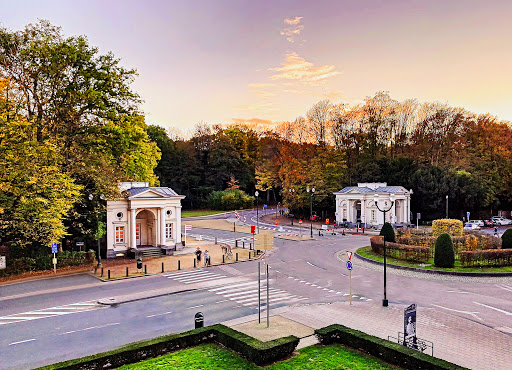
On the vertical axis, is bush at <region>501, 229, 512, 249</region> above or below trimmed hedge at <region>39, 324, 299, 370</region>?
above

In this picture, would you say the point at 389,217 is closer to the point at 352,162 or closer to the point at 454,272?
the point at 352,162

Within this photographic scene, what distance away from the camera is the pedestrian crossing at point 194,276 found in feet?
88.8

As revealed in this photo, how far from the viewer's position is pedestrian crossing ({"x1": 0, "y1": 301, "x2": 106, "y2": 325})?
19.1 m

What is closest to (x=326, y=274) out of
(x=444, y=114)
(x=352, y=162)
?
(x=352, y=162)

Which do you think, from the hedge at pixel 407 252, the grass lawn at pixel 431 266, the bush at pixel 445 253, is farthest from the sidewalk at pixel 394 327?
the hedge at pixel 407 252

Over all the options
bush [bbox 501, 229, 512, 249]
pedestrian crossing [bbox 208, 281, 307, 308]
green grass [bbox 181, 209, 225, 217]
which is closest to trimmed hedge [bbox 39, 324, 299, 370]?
pedestrian crossing [bbox 208, 281, 307, 308]

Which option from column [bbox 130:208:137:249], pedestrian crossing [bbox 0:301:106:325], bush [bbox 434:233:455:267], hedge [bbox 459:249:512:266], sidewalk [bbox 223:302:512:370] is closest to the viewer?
sidewalk [bbox 223:302:512:370]

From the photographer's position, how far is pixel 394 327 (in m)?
16.8

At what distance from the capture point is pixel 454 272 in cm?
2709

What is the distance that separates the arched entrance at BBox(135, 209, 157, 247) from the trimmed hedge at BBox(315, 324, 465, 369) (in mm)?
27820

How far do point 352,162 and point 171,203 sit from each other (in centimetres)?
4901

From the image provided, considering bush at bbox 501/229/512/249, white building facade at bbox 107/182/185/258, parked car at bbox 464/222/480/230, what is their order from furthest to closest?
parked car at bbox 464/222/480/230 < white building facade at bbox 107/182/185/258 < bush at bbox 501/229/512/249

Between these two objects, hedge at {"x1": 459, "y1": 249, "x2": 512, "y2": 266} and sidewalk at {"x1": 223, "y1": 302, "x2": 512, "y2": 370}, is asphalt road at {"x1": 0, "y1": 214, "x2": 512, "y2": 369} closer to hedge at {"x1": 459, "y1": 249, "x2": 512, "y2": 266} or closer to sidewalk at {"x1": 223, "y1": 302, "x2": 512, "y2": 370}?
sidewalk at {"x1": 223, "y1": 302, "x2": 512, "y2": 370}

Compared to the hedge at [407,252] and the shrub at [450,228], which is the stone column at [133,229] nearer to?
the hedge at [407,252]
